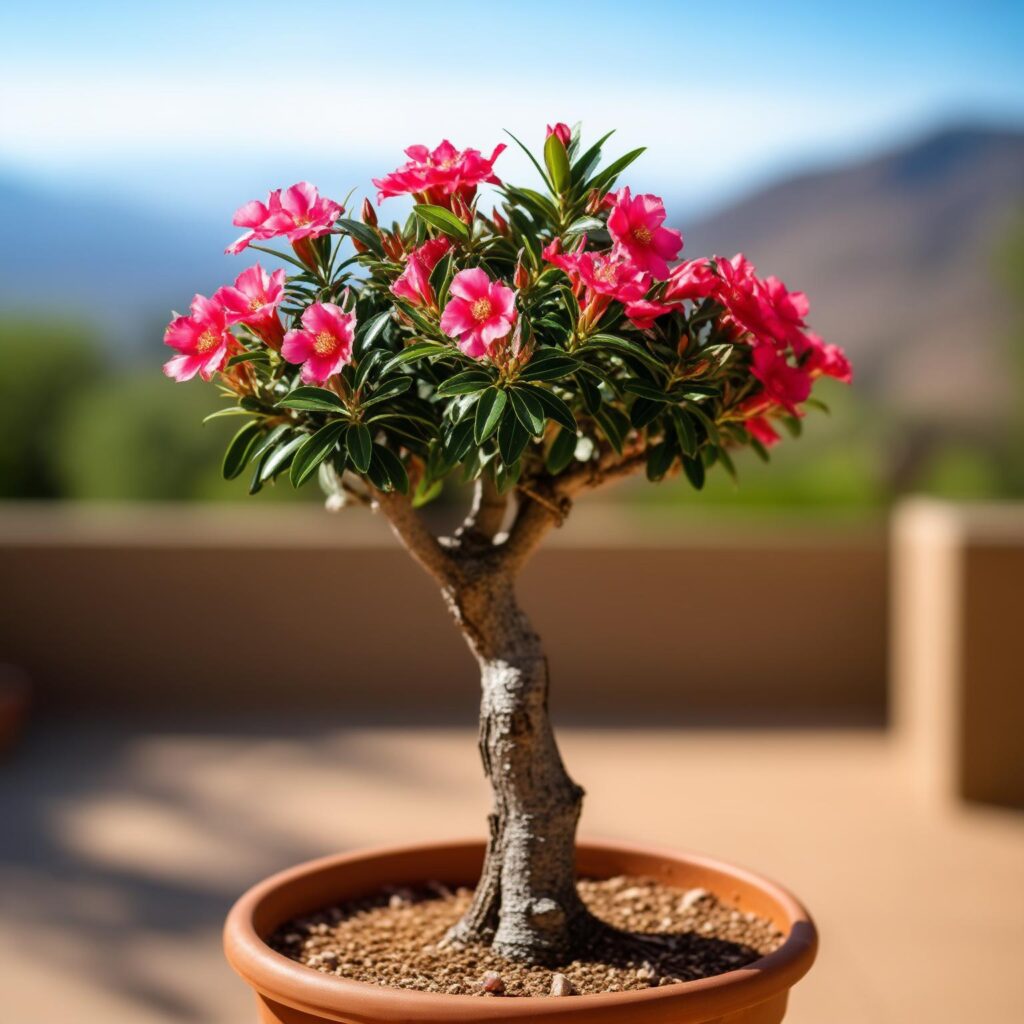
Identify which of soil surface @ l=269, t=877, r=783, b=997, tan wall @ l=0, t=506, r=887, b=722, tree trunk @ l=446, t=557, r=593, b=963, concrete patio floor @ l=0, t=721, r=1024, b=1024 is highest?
tree trunk @ l=446, t=557, r=593, b=963

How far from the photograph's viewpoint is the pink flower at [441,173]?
1.47m

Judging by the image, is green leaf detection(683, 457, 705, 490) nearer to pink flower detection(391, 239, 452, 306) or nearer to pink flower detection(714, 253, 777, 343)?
pink flower detection(714, 253, 777, 343)

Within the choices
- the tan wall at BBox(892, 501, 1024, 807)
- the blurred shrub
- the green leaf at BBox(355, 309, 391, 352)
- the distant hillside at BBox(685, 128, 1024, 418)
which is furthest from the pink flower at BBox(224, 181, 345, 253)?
the distant hillside at BBox(685, 128, 1024, 418)

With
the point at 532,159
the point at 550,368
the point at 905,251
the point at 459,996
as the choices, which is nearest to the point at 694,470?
the point at 550,368

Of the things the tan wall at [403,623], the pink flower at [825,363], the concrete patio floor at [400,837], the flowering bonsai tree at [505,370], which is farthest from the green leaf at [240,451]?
the tan wall at [403,623]

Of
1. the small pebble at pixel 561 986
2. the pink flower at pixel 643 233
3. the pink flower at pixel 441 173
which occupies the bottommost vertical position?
the small pebble at pixel 561 986

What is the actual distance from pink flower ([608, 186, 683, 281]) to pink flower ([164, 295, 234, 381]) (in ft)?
1.25

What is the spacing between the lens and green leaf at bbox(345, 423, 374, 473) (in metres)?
1.37

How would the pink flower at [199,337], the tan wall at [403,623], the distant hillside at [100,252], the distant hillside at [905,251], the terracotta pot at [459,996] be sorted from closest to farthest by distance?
the terracotta pot at [459,996], the pink flower at [199,337], the tan wall at [403,623], the distant hillside at [905,251], the distant hillside at [100,252]

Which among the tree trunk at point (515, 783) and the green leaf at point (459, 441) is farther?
the tree trunk at point (515, 783)

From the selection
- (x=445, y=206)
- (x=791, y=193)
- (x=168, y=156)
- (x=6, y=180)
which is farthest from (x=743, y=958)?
(x=168, y=156)

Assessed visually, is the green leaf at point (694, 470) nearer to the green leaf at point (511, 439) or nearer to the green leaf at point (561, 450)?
the green leaf at point (561, 450)

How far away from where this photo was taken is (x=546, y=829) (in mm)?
1647

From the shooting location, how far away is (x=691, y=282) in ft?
4.66
